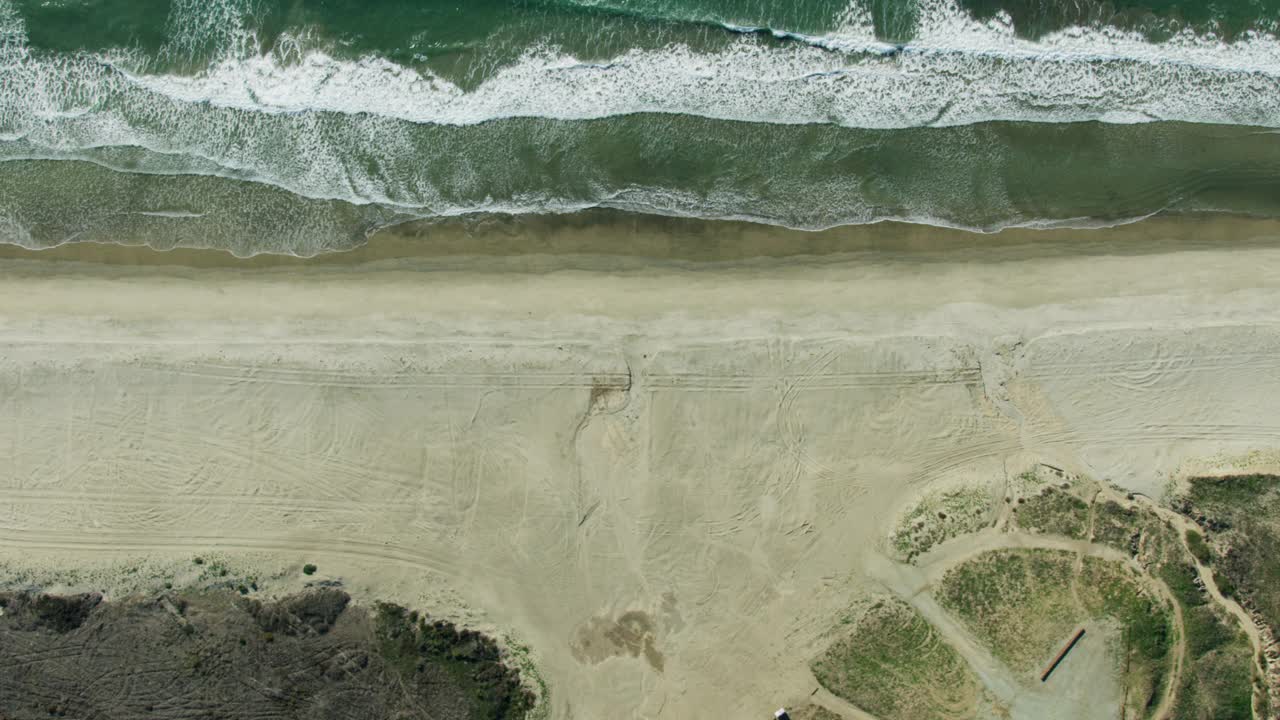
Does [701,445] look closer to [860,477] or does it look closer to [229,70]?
[860,477]

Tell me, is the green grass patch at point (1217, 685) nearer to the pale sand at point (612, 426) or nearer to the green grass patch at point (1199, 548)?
the green grass patch at point (1199, 548)

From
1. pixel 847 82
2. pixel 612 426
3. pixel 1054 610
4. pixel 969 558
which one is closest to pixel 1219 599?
pixel 1054 610

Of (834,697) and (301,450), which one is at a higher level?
(301,450)

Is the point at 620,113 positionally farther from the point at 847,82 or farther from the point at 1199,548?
the point at 1199,548

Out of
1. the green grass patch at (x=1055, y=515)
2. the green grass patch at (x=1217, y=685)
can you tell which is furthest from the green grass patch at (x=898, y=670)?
the green grass patch at (x=1217, y=685)

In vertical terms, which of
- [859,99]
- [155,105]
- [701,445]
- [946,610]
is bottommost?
[946,610]

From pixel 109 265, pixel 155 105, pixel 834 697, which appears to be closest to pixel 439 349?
pixel 109 265
